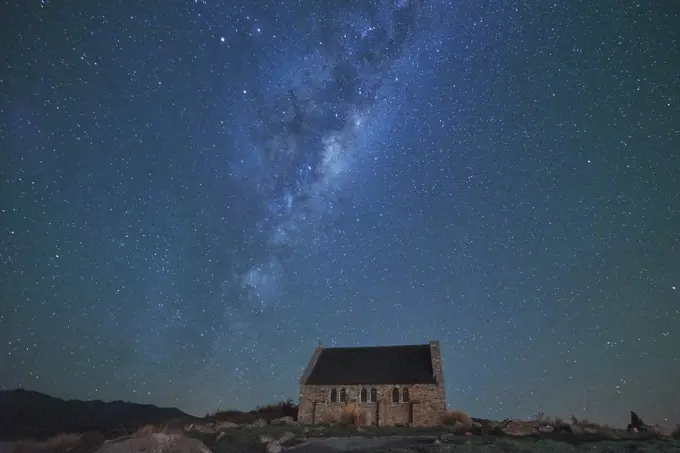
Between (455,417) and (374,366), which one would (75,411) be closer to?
(374,366)

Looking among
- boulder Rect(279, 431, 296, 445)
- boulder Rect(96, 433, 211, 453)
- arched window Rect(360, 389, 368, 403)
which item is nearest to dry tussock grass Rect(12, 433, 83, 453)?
boulder Rect(96, 433, 211, 453)

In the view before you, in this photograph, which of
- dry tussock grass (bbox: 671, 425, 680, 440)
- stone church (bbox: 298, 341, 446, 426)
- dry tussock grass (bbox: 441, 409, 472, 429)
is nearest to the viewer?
dry tussock grass (bbox: 671, 425, 680, 440)

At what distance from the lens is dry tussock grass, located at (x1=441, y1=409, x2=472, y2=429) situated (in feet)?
125

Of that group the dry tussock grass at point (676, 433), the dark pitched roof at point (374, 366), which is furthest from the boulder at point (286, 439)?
the dry tussock grass at point (676, 433)

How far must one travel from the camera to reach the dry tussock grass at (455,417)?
38.0 metres

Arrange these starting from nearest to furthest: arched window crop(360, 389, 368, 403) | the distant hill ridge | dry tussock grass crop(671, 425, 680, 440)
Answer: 1. dry tussock grass crop(671, 425, 680, 440)
2. arched window crop(360, 389, 368, 403)
3. the distant hill ridge

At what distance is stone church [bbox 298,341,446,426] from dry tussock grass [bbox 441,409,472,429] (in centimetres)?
60

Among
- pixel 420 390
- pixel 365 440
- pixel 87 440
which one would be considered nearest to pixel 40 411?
pixel 87 440

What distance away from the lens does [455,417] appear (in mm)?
38875

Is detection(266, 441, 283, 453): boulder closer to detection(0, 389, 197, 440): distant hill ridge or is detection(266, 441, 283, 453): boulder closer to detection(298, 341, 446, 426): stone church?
detection(298, 341, 446, 426): stone church

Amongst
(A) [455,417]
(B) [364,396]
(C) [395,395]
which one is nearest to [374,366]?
(B) [364,396]

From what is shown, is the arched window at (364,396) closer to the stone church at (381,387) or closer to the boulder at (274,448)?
the stone church at (381,387)

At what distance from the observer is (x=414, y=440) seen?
2325 centimetres

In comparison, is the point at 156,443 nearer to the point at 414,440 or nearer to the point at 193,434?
the point at 193,434
